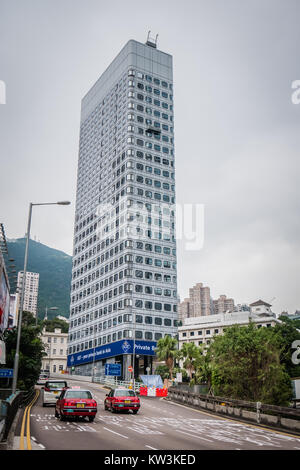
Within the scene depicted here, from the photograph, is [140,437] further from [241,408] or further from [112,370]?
[112,370]

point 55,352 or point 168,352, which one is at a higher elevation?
point 55,352

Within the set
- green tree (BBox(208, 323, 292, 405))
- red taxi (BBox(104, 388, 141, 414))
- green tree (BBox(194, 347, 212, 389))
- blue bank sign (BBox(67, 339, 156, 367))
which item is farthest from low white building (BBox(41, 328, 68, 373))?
red taxi (BBox(104, 388, 141, 414))

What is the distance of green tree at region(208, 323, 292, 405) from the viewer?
→ 31609mm

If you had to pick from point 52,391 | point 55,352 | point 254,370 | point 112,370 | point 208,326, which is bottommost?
point 52,391

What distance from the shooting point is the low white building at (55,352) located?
456ft

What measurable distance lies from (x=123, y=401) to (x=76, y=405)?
7536mm

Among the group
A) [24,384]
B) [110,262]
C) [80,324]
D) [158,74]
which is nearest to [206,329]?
[80,324]

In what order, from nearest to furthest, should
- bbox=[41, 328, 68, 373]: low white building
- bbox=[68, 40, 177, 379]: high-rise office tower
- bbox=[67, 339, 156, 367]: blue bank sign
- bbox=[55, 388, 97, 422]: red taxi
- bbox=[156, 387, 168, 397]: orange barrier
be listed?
bbox=[55, 388, 97, 422]: red taxi, bbox=[156, 387, 168, 397]: orange barrier, bbox=[67, 339, 156, 367]: blue bank sign, bbox=[68, 40, 177, 379]: high-rise office tower, bbox=[41, 328, 68, 373]: low white building

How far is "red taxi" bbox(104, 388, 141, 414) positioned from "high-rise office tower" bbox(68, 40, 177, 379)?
53.9m

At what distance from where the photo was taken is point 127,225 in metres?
91.1

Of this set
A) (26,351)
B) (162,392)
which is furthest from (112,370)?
(26,351)

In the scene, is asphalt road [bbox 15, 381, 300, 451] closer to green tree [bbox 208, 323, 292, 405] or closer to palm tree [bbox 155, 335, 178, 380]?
green tree [bbox 208, 323, 292, 405]
